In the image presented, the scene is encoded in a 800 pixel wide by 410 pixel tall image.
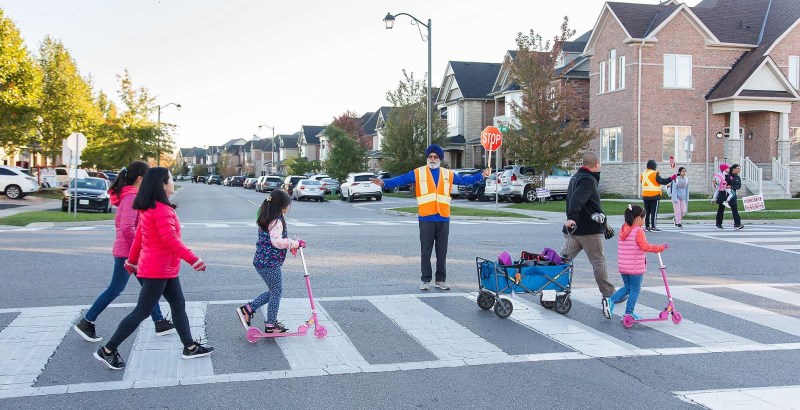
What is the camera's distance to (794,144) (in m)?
34.1

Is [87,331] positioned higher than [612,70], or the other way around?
[612,70]

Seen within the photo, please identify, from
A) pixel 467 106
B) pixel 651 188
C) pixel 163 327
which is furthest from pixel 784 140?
pixel 163 327

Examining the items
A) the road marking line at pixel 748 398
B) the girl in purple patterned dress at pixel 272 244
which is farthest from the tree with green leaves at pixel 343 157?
the road marking line at pixel 748 398

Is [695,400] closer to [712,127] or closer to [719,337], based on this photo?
[719,337]

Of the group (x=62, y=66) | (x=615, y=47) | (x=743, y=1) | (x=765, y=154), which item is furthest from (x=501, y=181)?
(x=62, y=66)

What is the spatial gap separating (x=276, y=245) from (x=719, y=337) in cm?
452

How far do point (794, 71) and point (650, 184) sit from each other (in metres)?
21.5

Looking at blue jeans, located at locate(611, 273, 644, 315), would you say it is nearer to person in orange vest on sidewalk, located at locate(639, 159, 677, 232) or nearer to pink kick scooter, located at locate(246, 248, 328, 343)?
pink kick scooter, located at locate(246, 248, 328, 343)

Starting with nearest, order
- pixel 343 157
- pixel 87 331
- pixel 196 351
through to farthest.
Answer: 1. pixel 196 351
2. pixel 87 331
3. pixel 343 157

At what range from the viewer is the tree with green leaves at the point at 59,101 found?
46219 mm

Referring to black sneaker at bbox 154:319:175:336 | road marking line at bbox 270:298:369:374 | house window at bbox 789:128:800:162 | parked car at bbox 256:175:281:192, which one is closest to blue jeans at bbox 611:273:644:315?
road marking line at bbox 270:298:369:374

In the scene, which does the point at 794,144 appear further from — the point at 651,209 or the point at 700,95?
the point at 651,209

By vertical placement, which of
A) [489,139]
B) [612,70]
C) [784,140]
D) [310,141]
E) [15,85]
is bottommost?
[489,139]

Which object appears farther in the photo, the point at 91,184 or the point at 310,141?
the point at 310,141
